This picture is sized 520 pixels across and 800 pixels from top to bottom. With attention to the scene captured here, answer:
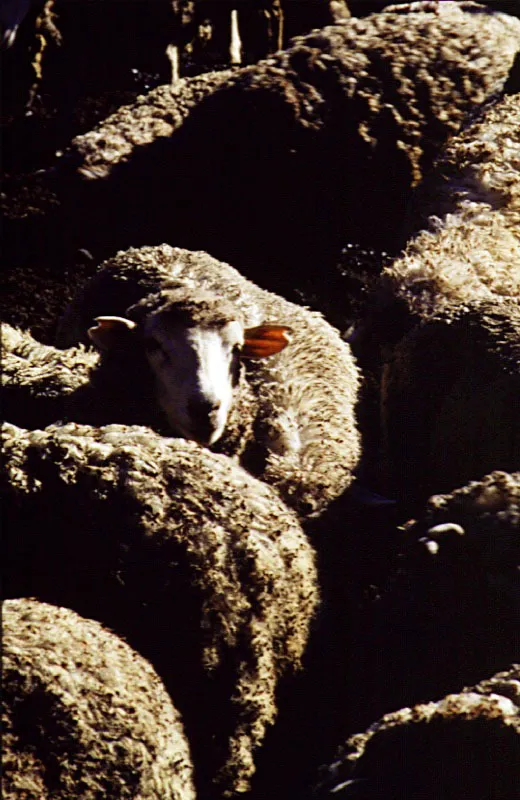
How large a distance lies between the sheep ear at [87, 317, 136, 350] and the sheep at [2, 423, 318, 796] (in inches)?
40.9

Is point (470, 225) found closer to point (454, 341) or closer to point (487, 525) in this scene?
point (454, 341)

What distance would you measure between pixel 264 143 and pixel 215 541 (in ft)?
12.0

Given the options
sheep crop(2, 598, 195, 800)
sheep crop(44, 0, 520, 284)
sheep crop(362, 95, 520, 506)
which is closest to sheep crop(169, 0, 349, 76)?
sheep crop(44, 0, 520, 284)

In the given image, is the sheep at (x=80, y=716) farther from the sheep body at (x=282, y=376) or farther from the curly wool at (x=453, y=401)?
the curly wool at (x=453, y=401)

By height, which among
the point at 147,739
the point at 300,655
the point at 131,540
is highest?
the point at 131,540

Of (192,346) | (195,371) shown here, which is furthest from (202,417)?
(192,346)

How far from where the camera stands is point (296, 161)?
21.7 feet

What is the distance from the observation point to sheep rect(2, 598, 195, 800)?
2848 mm

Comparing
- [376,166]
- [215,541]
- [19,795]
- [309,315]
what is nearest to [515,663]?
[215,541]

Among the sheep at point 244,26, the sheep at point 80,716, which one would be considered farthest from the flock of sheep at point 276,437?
the sheep at point 244,26

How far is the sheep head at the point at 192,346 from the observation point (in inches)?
167

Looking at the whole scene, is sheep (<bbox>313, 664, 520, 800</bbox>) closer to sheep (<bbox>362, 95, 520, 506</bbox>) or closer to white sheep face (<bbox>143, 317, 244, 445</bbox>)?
sheep (<bbox>362, 95, 520, 506</bbox>)

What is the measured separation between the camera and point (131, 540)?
334cm

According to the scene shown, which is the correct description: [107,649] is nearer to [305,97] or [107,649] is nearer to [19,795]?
[19,795]
